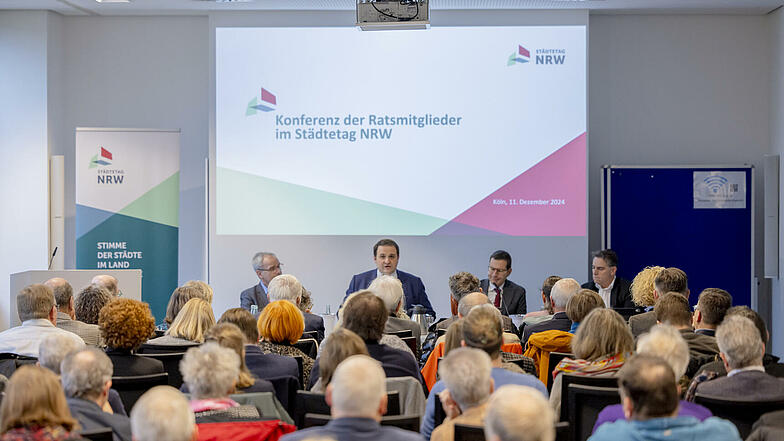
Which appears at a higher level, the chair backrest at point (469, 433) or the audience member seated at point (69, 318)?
the audience member seated at point (69, 318)

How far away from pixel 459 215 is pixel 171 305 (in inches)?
143

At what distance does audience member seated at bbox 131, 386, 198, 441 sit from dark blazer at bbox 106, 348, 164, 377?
1741 mm

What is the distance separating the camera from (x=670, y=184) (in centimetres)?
855

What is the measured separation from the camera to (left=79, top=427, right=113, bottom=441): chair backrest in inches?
105

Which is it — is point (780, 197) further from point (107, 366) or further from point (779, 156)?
point (107, 366)

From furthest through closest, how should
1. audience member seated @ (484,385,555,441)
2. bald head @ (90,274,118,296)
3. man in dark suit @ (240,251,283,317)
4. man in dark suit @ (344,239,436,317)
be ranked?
man in dark suit @ (344,239,436,317)
man in dark suit @ (240,251,283,317)
bald head @ (90,274,118,296)
audience member seated @ (484,385,555,441)

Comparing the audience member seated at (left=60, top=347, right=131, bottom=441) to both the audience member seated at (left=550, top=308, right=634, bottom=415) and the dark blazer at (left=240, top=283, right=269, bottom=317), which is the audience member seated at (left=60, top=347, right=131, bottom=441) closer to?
the audience member seated at (left=550, top=308, right=634, bottom=415)

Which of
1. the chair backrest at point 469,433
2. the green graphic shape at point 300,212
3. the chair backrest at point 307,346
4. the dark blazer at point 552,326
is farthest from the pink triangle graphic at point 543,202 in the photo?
the chair backrest at point 469,433

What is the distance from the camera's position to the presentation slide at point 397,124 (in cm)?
823

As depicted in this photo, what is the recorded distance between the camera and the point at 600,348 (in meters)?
3.77

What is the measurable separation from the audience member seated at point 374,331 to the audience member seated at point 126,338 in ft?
2.57

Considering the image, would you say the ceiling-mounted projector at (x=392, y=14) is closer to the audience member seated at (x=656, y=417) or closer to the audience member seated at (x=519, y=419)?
the audience member seated at (x=656, y=417)

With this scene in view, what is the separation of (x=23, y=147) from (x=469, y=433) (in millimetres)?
7245

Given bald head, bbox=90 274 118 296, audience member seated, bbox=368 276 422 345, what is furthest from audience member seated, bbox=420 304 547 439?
bald head, bbox=90 274 118 296
